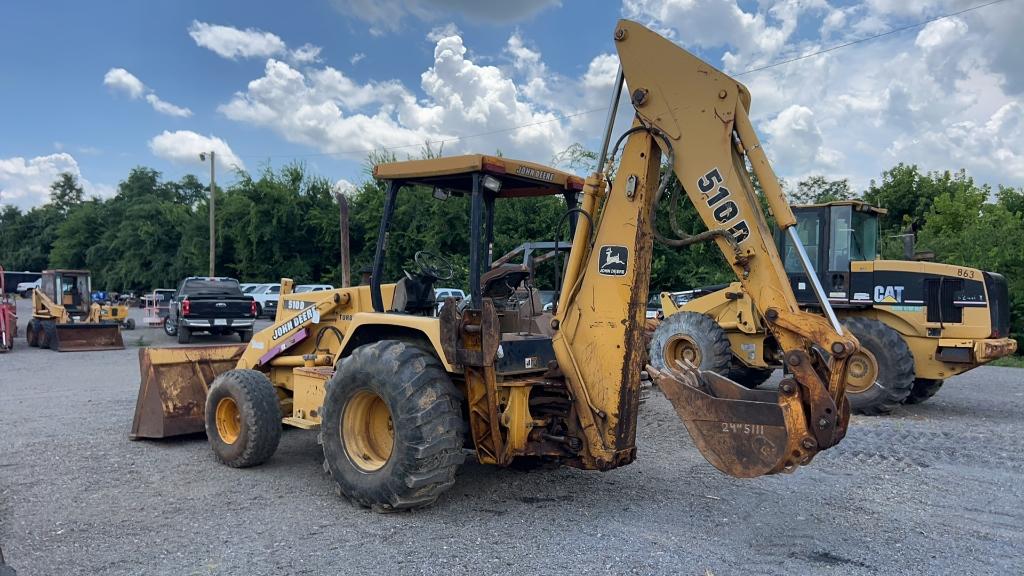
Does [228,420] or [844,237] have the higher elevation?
[844,237]

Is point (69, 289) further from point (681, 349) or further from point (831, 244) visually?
point (831, 244)

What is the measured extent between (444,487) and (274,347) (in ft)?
9.35

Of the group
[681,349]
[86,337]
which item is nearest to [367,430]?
[681,349]

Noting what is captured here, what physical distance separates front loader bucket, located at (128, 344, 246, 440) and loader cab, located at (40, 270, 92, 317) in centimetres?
1591

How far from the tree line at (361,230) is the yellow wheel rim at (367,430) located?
2.45 m

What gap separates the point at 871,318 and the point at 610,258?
650 centimetres

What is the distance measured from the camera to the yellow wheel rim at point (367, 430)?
5.30m

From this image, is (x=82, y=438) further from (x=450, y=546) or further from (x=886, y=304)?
(x=886, y=304)

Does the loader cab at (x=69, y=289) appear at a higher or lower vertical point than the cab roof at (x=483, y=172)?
lower

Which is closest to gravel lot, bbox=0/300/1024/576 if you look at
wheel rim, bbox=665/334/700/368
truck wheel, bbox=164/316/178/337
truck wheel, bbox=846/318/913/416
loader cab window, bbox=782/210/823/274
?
truck wheel, bbox=846/318/913/416

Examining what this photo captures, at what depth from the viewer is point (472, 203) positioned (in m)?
5.21

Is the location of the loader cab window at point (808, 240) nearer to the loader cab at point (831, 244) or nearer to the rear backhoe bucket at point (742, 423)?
the loader cab at point (831, 244)

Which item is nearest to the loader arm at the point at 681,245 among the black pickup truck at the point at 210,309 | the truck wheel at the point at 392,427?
the truck wheel at the point at 392,427

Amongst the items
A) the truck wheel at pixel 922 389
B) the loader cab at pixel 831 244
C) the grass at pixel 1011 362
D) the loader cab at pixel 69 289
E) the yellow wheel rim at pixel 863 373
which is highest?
the loader cab at pixel 831 244
